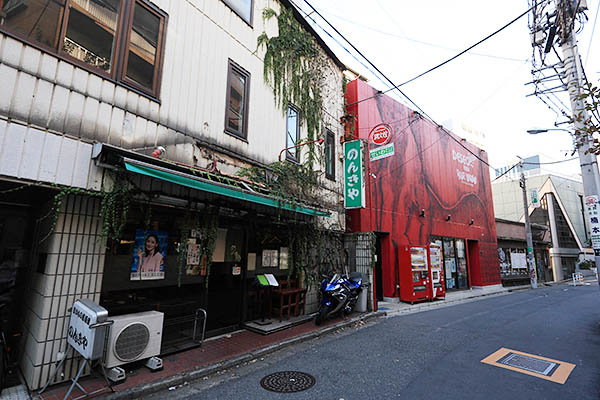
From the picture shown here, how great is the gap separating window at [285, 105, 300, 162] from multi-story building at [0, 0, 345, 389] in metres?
0.78

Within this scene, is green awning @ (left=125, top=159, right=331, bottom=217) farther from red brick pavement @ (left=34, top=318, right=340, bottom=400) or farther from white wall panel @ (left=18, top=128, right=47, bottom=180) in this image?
red brick pavement @ (left=34, top=318, right=340, bottom=400)

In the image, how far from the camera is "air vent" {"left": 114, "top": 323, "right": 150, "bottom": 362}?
181 inches

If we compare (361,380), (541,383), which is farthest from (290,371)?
(541,383)

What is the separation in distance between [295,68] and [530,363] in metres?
9.38

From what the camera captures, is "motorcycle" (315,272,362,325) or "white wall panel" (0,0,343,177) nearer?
"white wall panel" (0,0,343,177)

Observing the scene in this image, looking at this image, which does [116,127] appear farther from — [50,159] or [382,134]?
[382,134]

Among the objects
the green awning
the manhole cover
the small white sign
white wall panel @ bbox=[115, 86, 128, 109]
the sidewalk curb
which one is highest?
the small white sign

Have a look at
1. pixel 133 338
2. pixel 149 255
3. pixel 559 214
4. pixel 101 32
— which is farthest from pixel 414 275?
pixel 559 214

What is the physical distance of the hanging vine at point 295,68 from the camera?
8.63m

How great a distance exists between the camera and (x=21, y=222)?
5230 millimetres

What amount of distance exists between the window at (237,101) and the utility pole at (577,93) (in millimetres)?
9058

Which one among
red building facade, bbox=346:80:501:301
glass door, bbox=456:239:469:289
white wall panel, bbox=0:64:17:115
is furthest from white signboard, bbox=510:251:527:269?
white wall panel, bbox=0:64:17:115

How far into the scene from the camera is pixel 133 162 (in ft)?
14.3

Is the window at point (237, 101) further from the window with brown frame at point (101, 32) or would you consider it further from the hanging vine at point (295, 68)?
the window with brown frame at point (101, 32)
